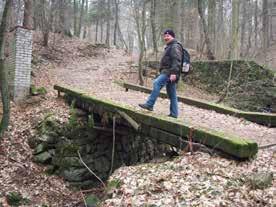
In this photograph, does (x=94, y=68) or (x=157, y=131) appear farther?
(x=94, y=68)

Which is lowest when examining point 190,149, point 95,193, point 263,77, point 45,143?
point 95,193

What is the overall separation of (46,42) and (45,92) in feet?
30.1

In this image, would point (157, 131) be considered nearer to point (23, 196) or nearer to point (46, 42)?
point (23, 196)

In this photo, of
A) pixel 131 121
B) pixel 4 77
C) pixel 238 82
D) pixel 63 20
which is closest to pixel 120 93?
pixel 4 77

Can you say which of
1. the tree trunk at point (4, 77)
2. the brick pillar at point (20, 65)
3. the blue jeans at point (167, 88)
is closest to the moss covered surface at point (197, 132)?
the blue jeans at point (167, 88)

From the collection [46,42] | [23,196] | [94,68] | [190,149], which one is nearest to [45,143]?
[23,196]

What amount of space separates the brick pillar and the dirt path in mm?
2250

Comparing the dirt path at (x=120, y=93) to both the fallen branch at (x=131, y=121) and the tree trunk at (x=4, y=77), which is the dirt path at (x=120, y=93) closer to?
the fallen branch at (x=131, y=121)

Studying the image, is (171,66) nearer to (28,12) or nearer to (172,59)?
(172,59)

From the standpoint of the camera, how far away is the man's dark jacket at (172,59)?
848 centimetres

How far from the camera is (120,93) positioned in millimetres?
13719

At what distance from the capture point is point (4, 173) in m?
9.50

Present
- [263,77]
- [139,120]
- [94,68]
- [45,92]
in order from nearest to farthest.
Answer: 1. [139,120]
2. [45,92]
3. [263,77]
4. [94,68]

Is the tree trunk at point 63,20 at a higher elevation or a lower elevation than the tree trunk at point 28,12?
higher
